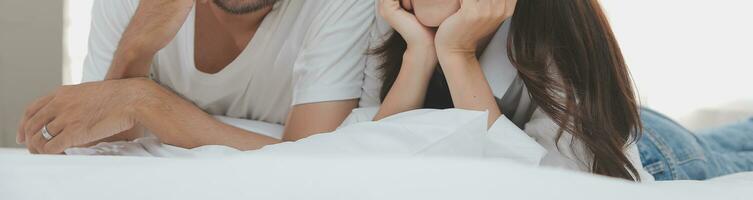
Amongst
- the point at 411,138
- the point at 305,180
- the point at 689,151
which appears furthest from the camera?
the point at 689,151

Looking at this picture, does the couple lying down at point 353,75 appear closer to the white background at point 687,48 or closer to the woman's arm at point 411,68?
the woman's arm at point 411,68

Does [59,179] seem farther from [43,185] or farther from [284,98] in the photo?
[284,98]

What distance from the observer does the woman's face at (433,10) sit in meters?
1.11

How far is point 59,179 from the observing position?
50 centimetres

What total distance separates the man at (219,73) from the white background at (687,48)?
1.50m

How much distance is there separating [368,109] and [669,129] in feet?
2.16

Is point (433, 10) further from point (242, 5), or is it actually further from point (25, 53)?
point (25, 53)

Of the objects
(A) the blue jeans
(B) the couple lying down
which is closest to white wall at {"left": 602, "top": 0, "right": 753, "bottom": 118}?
(A) the blue jeans

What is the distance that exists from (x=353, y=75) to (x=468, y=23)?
209 millimetres

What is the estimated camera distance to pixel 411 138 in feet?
2.80

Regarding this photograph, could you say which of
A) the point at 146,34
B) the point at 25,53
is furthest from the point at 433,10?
the point at 25,53

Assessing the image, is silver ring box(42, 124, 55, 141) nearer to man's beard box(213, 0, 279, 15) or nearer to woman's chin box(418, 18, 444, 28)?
man's beard box(213, 0, 279, 15)

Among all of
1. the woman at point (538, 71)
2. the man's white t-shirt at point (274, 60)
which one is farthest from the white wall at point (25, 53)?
the woman at point (538, 71)

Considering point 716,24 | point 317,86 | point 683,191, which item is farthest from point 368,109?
point 716,24
